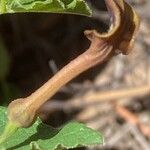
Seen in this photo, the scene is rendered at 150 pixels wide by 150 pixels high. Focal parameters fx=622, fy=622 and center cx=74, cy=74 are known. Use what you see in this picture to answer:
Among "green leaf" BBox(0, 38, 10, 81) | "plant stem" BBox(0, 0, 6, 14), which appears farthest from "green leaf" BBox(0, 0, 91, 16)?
"green leaf" BBox(0, 38, 10, 81)

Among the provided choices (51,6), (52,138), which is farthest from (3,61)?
(51,6)

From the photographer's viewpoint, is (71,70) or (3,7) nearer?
(71,70)

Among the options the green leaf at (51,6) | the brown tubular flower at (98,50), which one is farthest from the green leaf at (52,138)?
the green leaf at (51,6)

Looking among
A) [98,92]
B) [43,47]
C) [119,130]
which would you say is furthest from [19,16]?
[119,130]

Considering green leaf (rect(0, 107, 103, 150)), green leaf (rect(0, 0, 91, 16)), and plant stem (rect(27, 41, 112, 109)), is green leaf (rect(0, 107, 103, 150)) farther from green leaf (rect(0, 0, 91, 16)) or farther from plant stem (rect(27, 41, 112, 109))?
green leaf (rect(0, 0, 91, 16))

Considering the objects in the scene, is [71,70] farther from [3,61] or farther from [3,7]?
[3,61]

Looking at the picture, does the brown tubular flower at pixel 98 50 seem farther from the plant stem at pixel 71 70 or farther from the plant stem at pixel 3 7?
the plant stem at pixel 3 7

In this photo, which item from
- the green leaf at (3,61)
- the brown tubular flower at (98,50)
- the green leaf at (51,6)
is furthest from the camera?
the green leaf at (3,61)

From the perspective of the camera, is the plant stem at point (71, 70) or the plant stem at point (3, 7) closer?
the plant stem at point (71, 70)
